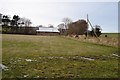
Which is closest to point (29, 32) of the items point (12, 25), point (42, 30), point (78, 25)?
point (12, 25)

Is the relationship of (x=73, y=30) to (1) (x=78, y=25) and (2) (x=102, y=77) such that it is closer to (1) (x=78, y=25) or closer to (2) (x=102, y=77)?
(1) (x=78, y=25)

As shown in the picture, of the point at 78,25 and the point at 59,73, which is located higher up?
the point at 78,25

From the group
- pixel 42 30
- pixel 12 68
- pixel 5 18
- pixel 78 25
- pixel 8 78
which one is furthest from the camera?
pixel 42 30

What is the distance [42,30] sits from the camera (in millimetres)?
91000

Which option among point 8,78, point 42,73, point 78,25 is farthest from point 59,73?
point 78,25

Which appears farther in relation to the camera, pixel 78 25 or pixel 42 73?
pixel 78 25

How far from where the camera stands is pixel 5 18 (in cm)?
7338

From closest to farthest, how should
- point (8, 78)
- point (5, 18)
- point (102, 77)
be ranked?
point (8, 78) → point (102, 77) → point (5, 18)

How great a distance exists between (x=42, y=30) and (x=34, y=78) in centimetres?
8509

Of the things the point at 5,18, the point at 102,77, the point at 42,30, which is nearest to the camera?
the point at 102,77

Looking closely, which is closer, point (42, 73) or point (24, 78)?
point (24, 78)

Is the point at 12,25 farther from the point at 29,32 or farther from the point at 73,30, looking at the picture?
the point at 73,30

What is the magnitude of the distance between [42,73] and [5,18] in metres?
69.6

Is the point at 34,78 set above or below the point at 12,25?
below
